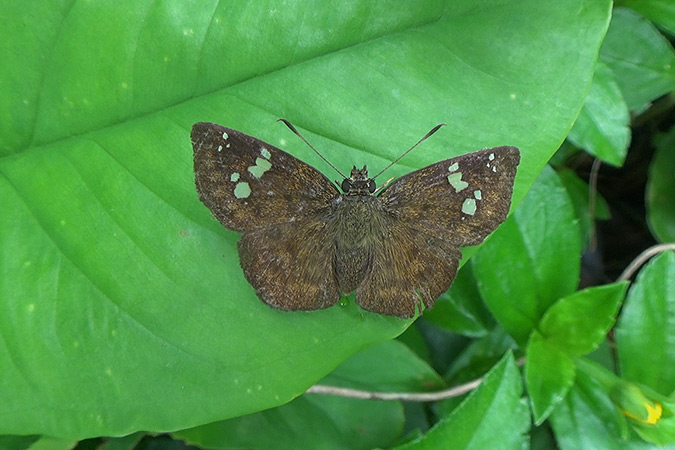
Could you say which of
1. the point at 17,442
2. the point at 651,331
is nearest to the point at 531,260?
the point at 651,331

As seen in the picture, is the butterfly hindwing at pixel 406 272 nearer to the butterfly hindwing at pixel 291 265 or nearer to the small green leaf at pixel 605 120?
the butterfly hindwing at pixel 291 265

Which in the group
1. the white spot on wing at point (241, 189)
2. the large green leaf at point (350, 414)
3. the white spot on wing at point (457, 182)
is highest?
the white spot on wing at point (457, 182)

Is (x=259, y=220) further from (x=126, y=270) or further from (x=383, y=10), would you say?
(x=383, y=10)

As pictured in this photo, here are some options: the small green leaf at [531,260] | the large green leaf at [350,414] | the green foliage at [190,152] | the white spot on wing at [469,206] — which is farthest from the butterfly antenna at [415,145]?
the large green leaf at [350,414]

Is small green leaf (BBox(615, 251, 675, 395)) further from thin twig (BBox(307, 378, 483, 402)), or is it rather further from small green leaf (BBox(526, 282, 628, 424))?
thin twig (BBox(307, 378, 483, 402))

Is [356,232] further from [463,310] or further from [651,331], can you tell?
[651,331]

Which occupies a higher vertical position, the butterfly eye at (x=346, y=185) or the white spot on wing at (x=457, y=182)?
the white spot on wing at (x=457, y=182)

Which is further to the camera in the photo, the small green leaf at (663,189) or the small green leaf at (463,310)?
the small green leaf at (663,189)
